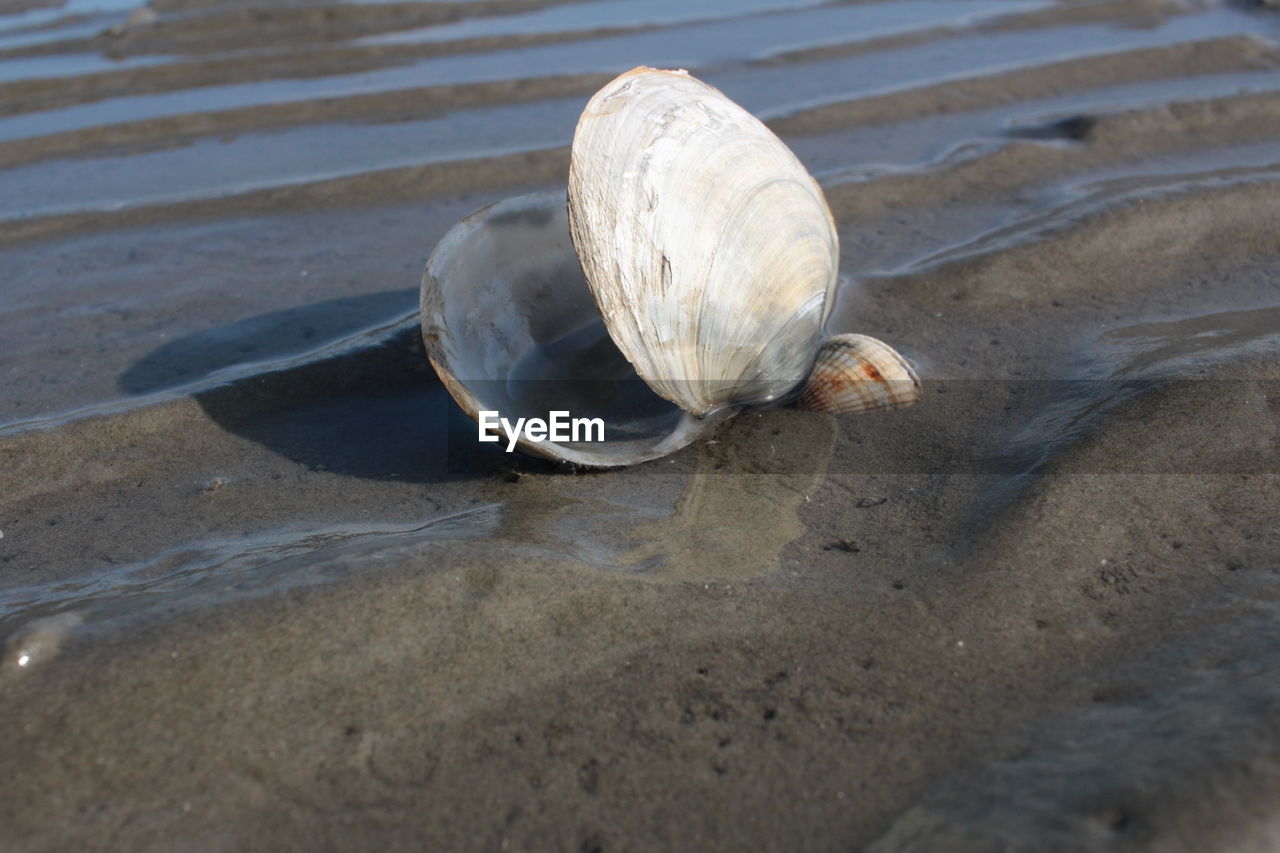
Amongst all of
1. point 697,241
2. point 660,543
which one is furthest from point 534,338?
point 660,543

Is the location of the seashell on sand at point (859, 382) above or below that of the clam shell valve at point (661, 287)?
below

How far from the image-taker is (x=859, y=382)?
3590mm

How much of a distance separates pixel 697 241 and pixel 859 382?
80cm

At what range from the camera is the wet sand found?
204cm

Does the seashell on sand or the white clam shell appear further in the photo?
the seashell on sand

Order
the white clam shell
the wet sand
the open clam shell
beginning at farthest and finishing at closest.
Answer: the open clam shell
the white clam shell
the wet sand

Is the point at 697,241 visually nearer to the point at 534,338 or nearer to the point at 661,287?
the point at 661,287

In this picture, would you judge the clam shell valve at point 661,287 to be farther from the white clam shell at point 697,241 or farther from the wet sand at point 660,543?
the wet sand at point 660,543

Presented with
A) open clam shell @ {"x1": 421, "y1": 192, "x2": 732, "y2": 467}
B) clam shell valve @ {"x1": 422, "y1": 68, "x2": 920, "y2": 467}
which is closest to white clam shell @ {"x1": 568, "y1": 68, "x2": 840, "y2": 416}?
clam shell valve @ {"x1": 422, "y1": 68, "x2": 920, "y2": 467}

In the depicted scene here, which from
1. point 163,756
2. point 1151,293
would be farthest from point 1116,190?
point 163,756

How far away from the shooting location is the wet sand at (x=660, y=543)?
2.04 metres

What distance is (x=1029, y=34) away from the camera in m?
9.09

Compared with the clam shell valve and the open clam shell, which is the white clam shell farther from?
the open clam shell

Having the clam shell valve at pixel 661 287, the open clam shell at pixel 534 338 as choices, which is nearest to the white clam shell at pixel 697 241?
the clam shell valve at pixel 661 287
